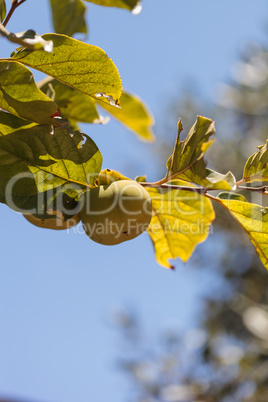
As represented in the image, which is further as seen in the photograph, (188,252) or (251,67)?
(251,67)

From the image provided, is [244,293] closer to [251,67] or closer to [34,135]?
[251,67]

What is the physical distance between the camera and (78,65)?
0.77 m

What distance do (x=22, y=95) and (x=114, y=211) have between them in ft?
0.81

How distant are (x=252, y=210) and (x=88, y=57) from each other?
425mm

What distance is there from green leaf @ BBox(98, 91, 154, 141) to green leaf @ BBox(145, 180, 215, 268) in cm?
33

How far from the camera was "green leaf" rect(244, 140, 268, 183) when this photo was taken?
33.9 inches

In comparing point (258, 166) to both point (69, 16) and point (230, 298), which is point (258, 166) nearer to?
point (69, 16)

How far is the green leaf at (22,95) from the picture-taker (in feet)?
2.38

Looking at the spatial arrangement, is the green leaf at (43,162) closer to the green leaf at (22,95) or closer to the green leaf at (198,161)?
the green leaf at (22,95)

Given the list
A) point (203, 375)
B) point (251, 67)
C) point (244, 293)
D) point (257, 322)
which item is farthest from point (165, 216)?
point (244, 293)

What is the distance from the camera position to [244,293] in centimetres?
582

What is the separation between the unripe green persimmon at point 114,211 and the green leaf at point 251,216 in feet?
0.57

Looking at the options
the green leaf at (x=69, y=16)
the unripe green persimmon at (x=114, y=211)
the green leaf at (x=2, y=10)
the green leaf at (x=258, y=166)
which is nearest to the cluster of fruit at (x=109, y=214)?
the unripe green persimmon at (x=114, y=211)

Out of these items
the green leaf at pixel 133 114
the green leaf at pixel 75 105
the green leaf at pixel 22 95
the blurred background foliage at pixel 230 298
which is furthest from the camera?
the blurred background foliage at pixel 230 298
